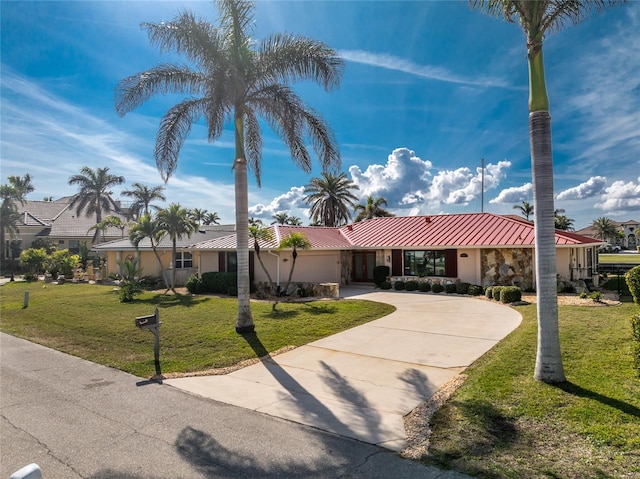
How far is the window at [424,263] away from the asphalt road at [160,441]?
17716mm

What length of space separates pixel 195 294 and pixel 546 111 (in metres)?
19.7

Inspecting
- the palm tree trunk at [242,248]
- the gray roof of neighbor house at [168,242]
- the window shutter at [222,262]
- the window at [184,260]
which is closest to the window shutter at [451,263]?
the window shutter at [222,262]

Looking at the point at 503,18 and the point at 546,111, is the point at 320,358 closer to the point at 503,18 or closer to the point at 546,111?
the point at 546,111

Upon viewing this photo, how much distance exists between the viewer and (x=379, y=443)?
16.9ft

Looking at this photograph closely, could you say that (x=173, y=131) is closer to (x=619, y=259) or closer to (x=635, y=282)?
(x=635, y=282)

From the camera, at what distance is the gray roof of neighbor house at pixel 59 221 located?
43.1 metres

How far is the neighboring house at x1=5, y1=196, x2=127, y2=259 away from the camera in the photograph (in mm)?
41812

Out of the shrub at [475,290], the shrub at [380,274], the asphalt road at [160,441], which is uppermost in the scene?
the shrub at [380,274]

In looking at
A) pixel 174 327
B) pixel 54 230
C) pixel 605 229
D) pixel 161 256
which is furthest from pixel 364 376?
pixel 605 229

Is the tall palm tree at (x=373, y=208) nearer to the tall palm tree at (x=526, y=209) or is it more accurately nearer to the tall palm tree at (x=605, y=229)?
the tall palm tree at (x=526, y=209)

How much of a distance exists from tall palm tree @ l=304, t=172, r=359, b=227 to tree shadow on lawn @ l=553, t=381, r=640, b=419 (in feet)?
114

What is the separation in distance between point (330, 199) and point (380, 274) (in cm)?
1875

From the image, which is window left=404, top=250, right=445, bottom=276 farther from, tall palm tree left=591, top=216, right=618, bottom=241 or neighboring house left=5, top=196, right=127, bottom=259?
tall palm tree left=591, top=216, right=618, bottom=241

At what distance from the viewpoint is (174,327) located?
41.8ft
